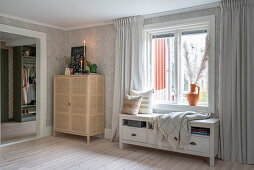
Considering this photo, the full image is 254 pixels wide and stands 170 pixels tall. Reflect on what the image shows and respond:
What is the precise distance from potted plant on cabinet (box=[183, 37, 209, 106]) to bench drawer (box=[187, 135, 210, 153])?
2.36 feet

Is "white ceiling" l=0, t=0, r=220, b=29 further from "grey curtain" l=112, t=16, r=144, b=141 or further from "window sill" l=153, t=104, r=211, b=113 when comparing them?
"window sill" l=153, t=104, r=211, b=113

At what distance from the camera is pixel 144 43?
458 cm

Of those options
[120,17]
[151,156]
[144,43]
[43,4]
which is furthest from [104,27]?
[151,156]

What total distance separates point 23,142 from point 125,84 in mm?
2296

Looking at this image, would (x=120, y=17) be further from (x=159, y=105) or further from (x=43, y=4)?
(x=159, y=105)

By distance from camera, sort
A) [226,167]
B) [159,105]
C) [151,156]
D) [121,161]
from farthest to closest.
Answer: [159,105]
[151,156]
[121,161]
[226,167]

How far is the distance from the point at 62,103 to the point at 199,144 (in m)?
2.91

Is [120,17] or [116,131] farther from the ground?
[120,17]

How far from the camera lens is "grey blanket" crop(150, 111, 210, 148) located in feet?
11.7

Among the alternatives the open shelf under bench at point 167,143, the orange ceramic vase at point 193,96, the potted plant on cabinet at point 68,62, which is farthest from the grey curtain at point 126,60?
the potted plant on cabinet at point 68,62

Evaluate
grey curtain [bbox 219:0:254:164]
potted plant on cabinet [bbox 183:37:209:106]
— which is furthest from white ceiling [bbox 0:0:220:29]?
potted plant on cabinet [bbox 183:37:209:106]

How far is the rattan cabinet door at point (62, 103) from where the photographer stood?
501 cm

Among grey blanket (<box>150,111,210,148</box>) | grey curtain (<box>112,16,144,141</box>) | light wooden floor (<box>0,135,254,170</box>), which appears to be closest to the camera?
light wooden floor (<box>0,135,254,170</box>)

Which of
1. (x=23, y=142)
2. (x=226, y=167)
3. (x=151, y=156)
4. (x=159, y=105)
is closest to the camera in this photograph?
(x=226, y=167)
